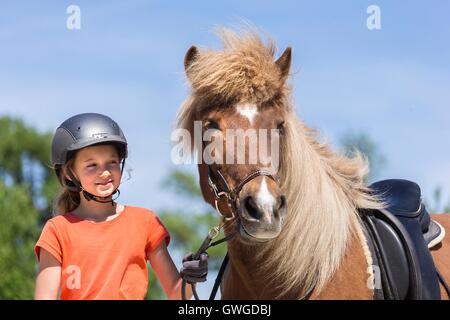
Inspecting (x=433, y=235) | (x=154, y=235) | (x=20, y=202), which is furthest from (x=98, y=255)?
(x=20, y=202)

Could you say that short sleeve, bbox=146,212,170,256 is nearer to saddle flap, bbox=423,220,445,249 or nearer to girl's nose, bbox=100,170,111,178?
girl's nose, bbox=100,170,111,178

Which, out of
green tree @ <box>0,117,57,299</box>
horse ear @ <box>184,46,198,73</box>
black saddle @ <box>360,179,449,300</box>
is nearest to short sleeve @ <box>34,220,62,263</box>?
horse ear @ <box>184,46,198,73</box>

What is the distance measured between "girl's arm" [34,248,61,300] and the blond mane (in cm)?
144

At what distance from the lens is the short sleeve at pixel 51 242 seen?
4.65m

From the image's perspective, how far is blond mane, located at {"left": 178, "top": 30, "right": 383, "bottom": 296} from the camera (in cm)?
518

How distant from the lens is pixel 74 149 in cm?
499

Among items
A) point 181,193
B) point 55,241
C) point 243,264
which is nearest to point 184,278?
point 243,264

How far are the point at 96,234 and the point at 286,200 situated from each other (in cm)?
133

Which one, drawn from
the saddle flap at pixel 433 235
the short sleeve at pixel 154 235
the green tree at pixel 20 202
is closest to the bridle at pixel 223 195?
the short sleeve at pixel 154 235

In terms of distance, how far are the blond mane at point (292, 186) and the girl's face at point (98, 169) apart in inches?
30.7

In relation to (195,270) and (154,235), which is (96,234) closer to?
(154,235)

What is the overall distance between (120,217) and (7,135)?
127 feet

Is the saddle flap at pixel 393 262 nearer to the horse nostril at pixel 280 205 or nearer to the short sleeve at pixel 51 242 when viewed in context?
the horse nostril at pixel 280 205
